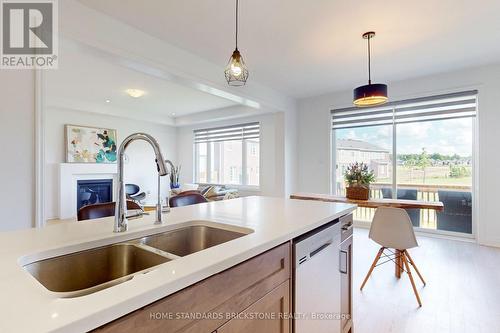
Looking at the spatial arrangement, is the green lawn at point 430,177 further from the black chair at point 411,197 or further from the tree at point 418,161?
the black chair at point 411,197

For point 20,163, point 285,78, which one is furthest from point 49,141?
point 285,78

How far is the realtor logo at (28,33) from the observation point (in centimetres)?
204

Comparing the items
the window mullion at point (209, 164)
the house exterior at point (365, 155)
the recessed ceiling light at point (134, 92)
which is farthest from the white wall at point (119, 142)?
the house exterior at point (365, 155)

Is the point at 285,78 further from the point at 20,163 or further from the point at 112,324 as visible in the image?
the point at 112,324

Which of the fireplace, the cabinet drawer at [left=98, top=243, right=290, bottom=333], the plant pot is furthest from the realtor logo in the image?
the fireplace

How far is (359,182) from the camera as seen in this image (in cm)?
282

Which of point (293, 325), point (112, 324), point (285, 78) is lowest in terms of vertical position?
point (293, 325)

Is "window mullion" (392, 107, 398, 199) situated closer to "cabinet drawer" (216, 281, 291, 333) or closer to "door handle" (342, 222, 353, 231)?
"door handle" (342, 222, 353, 231)

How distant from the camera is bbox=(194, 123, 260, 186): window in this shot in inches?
253

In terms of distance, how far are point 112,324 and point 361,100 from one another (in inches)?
115

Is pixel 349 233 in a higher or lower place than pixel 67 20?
lower

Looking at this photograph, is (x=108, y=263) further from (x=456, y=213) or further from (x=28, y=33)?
(x=456, y=213)

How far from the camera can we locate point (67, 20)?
224 centimetres

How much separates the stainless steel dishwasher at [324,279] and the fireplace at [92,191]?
5.97 m
